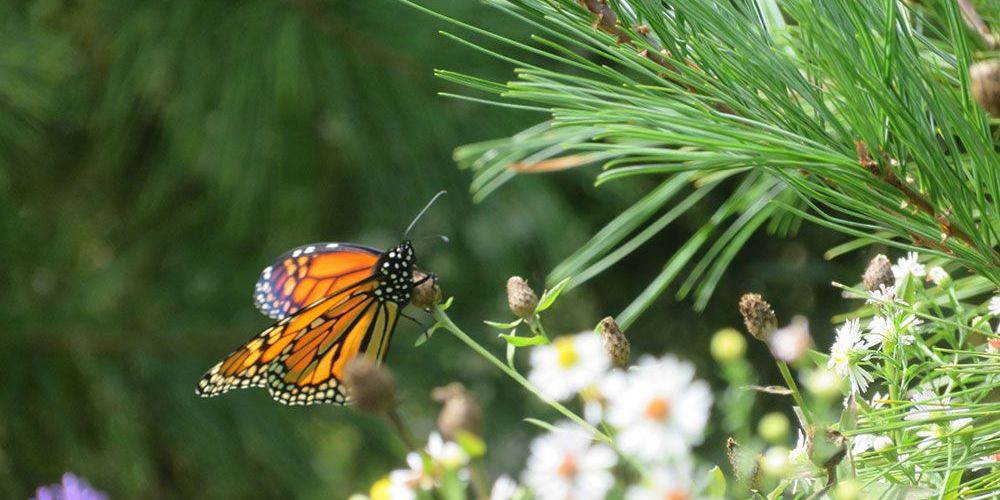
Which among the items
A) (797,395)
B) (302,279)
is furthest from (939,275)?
(302,279)

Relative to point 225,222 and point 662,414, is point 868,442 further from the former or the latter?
point 225,222

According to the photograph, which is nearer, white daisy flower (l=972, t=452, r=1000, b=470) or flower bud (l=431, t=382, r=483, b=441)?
flower bud (l=431, t=382, r=483, b=441)

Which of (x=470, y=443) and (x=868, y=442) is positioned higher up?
(x=470, y=443)

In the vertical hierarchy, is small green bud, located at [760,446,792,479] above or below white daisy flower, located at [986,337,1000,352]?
above

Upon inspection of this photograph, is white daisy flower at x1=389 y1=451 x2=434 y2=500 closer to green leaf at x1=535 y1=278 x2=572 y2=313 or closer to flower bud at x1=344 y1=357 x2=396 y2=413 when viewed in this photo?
flower bud at x1=344 y1=357 x2=396 y2=413

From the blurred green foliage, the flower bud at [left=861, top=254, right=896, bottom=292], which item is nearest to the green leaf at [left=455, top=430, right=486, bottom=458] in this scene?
the flower bud at [left=861, top=254, right=896, bottom=292]

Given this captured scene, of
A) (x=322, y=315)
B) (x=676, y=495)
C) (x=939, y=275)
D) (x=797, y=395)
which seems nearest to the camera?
(x=676, y=495)

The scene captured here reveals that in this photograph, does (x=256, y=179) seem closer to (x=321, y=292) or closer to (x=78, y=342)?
(x=78, y=342)
